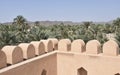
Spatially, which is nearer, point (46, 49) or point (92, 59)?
point (92, 59)

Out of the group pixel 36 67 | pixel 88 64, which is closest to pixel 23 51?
pixel 36 67

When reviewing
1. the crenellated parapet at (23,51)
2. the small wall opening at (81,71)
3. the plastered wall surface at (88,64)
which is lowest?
the small wall opening at (81,71)

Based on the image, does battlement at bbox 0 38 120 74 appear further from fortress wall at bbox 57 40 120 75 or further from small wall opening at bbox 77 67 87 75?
small wall opening at bbox 77 67 87 75

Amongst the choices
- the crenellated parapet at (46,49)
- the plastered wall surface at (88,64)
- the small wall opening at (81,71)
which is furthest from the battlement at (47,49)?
the small wall opening at (81,71)

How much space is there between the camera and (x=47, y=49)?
275 inches

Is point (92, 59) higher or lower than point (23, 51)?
lower

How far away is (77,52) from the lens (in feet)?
22.2

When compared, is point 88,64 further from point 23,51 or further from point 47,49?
point 23,51

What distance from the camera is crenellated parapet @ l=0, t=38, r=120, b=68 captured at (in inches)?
210

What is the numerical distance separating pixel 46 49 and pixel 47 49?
3cm

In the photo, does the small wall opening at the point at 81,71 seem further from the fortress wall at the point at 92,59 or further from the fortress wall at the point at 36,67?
the fortress wall at the point at 36,67

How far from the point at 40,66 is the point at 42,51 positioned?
705 mm

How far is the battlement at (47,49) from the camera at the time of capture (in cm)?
534

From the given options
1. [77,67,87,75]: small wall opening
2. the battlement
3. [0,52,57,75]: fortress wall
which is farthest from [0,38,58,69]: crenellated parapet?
[77,67,87,75]: small wall opening
